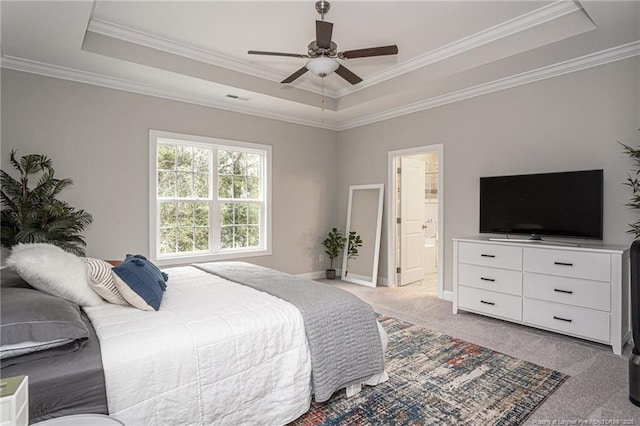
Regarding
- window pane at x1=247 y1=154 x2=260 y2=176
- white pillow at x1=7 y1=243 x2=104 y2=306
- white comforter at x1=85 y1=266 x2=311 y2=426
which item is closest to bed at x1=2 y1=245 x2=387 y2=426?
white comforter at x1=85 y1=266 x2=311 y2=426

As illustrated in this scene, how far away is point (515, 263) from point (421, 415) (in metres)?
2.07

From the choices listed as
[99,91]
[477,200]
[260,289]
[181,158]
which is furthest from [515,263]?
[99,91]

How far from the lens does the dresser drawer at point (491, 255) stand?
11.3 feet

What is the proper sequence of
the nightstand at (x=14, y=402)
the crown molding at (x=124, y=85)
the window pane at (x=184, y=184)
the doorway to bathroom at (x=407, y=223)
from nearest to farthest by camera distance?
the nightstand at (x=14, y=402) → the crown molding at (x=124, y=85) → the window pane at (x=184, y=184) → the doorway to bathroom at (x=407, y=223)

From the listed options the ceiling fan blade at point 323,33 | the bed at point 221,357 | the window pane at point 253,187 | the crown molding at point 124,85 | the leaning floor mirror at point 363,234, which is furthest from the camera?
the leaning floor mirror at point 363,234

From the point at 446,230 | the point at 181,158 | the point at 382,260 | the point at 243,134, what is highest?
the point at 243,134

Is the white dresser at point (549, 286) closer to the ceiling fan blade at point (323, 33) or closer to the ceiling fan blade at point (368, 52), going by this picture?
the ceiling fan blade at point (368, 52)

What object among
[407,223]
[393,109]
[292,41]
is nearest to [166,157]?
[292,41]

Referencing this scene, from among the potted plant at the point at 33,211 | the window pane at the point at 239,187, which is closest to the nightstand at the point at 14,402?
the potted plant at the point at 33,211

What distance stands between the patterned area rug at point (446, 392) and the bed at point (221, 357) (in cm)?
14

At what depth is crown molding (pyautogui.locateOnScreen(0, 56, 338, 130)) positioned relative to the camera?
11.2ft

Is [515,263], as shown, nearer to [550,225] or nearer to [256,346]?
[550,225]

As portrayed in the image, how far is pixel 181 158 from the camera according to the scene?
14.8 feet

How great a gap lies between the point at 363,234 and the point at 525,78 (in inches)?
119
